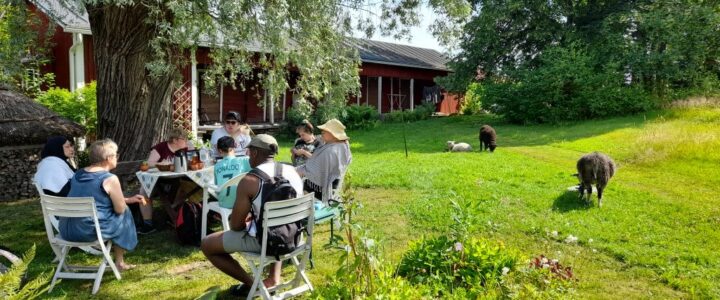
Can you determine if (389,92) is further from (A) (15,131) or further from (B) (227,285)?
(B) (227,285)

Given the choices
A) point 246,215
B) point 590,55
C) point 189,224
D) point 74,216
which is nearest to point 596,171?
point 246,215

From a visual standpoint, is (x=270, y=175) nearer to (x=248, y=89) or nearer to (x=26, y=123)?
(x=26, y=123)

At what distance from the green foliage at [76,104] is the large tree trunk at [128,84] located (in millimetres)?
4744

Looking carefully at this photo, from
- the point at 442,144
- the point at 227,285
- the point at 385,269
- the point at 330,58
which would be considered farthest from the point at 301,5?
the point at 442,144

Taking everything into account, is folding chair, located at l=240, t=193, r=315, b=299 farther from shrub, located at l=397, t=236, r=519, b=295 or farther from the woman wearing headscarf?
the woman wearing headscarf

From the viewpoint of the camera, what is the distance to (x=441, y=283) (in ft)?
12.3

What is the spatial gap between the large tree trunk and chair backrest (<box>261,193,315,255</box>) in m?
4.31

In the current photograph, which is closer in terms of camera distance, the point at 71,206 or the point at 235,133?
the point at 71,206

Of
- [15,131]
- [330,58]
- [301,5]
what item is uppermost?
[301,5]

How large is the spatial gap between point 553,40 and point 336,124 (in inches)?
707

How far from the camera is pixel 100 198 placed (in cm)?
431

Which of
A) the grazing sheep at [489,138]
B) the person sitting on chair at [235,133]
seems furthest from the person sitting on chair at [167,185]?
the grazing sheep at [489,138]

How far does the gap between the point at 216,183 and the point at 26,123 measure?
5147mm

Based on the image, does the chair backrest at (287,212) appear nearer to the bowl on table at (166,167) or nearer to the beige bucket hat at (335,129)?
the beige bucket hat at (335,129)
